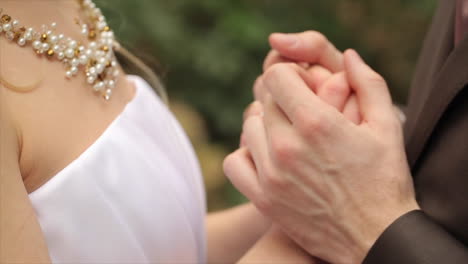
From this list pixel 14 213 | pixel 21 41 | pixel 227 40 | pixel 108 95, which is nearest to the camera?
pixel 14 213

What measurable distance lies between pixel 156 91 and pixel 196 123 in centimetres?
128

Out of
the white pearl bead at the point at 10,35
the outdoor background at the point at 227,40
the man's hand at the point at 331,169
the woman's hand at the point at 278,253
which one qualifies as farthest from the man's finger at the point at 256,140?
the outdoor background at the point at 227,40

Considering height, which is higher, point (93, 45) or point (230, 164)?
point (93, 45)

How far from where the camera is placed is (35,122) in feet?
1.94

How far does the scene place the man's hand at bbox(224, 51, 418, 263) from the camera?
67cm

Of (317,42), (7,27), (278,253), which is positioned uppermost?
(7,27)

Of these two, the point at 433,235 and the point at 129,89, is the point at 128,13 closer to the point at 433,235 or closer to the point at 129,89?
the point at 129,89

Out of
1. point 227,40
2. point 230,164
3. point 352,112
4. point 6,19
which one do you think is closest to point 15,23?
point 6,19

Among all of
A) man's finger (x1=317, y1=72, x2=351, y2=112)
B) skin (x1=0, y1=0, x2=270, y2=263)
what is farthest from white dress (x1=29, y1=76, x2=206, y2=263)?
man's finger (x1=317, y1=72, x2=351, y2=112)

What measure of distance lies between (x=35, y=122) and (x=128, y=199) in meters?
0.15

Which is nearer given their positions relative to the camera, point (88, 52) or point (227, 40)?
point (88, 52)

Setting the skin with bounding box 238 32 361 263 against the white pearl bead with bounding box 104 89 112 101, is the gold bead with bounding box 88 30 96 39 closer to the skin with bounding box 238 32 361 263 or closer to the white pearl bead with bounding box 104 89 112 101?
the white pearl bead with bounding box 104 89 112 101

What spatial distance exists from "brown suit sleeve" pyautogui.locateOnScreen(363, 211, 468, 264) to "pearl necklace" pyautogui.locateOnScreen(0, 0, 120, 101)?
1.25 ft

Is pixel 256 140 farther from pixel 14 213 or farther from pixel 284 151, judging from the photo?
pixel 14 213
